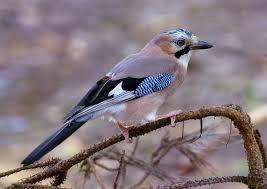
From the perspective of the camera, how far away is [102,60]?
575cm

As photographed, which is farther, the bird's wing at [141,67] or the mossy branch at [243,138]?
the bird's wing at [141,67]

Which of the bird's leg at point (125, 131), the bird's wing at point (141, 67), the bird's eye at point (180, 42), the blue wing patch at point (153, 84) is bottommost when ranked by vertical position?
the bird's leg at point (125, 131)

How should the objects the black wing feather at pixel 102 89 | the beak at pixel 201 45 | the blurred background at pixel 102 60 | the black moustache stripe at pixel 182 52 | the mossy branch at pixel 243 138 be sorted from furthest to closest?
the blurred background at pixel 102 60, the black moustache stripe at pixel 182 52, the beak at pixel 201 45, the black wing feather at pixel 102 89, the mossy branch at pixel 243 138

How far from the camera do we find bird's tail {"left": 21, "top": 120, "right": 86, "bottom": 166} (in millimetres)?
1705

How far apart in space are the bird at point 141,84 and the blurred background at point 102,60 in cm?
96

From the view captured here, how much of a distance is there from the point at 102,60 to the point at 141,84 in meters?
3.49

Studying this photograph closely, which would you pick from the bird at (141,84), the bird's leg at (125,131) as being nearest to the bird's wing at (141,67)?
the bird at (141,84)

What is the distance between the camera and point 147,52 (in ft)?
7.98

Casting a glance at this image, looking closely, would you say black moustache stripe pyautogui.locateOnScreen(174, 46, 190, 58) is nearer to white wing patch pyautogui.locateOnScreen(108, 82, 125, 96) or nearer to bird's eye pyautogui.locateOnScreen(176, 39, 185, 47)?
bird's eye pyautogui.locateOnScreen(176, 39, 185, 47)

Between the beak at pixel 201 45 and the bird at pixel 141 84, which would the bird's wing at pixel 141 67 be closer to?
the bird at pixel 141 84

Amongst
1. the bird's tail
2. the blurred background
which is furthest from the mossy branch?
the blurred background

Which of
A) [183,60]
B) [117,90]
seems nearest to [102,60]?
[183,60]

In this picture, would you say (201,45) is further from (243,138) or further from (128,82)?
(243,138)

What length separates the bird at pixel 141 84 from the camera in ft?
6.94
